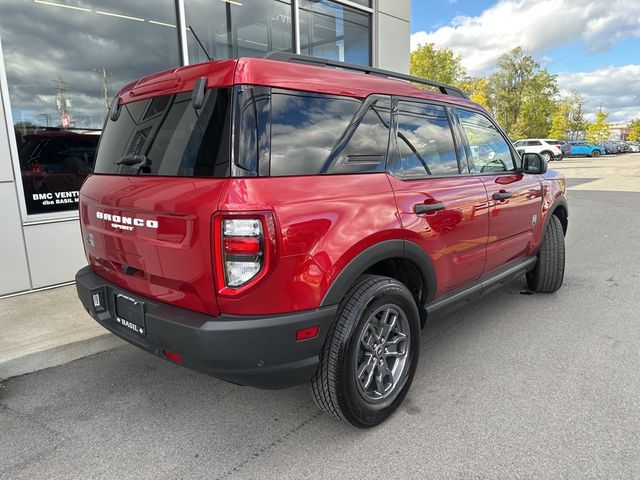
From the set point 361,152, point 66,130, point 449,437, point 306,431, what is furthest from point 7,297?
point 449,437

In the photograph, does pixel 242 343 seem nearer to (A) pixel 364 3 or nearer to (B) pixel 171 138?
(B) pixel 171 138

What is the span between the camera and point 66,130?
5.32 m

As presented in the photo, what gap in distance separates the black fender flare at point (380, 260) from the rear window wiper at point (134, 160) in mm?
1190

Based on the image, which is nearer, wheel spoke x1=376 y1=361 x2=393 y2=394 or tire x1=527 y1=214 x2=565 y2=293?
wheel spoke x1=376 y1=361 x2=393 y2=394

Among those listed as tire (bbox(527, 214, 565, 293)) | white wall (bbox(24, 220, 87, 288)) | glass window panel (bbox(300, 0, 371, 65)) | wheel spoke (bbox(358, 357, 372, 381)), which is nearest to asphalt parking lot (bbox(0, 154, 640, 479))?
wheel spoke (bbox(358, 357, 372, 381))

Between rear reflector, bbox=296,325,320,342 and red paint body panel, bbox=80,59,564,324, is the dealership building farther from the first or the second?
rear reflector, bbox=296,325,320,342

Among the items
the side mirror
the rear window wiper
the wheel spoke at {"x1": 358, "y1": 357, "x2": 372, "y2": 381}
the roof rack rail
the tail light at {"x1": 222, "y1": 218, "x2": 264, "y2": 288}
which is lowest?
the wheel spoke at {"x1": 358, "y1": 357, "x2": 372, "y2": 381}

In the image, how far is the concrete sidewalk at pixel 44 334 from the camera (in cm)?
346

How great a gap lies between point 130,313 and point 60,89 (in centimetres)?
410

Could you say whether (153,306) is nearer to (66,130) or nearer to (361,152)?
(361,152)

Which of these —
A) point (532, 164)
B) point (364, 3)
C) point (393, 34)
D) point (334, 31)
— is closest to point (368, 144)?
point (532, 164)

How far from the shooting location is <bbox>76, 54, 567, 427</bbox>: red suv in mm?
2049

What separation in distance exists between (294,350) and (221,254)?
22.4 inches

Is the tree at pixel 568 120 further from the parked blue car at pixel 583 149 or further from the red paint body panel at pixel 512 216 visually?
the red paint body panel at pixel 512 216
